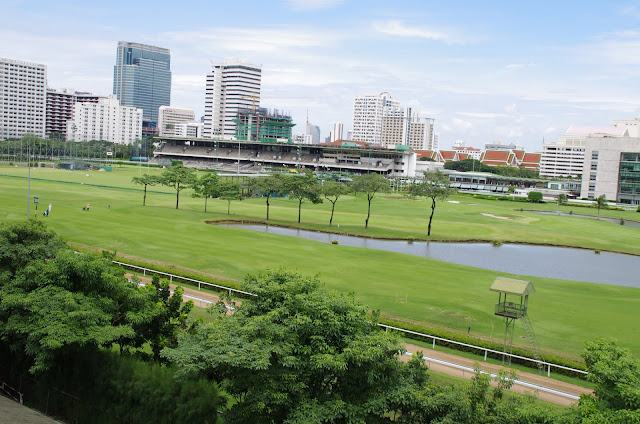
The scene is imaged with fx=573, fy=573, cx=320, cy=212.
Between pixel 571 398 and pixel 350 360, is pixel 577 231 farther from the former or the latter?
pixel 350 360

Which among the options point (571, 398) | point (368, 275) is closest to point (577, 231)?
point (368, 275)

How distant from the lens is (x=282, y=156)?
Result: 174m

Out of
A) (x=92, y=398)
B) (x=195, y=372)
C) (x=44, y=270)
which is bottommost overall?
(x=92, y=398)

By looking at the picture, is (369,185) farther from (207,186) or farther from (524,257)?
(524,257)

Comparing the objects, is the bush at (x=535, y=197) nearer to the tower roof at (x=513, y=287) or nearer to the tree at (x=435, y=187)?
the tree at (x=435, y=187)

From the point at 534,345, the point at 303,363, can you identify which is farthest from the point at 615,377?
the point at 534,345

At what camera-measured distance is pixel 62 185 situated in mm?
88000

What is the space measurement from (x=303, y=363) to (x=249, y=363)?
133 centimetres

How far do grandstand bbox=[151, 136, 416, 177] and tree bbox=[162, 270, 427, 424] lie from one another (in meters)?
139

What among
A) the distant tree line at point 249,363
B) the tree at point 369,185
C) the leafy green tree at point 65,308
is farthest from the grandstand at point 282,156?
the distant tree line at point 249,363

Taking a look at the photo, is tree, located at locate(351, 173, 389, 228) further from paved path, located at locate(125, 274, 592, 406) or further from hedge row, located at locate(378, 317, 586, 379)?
paved path, located at locate(125, 274, 592, 406)

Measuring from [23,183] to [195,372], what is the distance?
81773 millimetres

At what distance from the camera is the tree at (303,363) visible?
1310 cm

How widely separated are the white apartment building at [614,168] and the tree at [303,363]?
123 m
